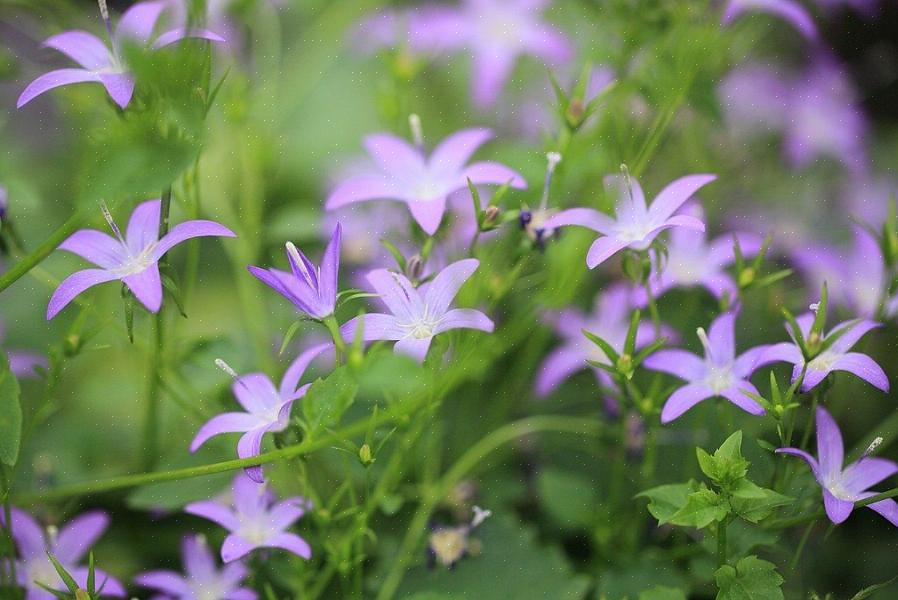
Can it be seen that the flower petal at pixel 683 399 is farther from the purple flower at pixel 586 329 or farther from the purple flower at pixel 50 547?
the purple flower at pixel 50 547

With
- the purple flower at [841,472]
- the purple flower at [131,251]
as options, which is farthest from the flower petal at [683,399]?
the purple flower at [131,251]

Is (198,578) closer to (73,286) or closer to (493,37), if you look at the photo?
(73,286)

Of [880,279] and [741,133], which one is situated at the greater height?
[741,133]

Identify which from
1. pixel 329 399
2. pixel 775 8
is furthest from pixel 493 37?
pixel 329 399

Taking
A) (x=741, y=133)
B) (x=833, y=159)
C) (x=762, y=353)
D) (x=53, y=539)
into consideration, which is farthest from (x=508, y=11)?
(x=53, y=539)

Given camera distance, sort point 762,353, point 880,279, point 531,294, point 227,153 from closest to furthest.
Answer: point 762,353 < point 880,279 < point 531,294 < point 227,153

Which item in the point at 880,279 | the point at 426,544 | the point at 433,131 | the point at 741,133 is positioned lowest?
the point at 426,544

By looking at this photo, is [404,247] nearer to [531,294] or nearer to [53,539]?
[531,294]
